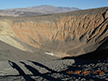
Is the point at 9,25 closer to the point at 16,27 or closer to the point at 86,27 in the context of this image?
the point at 16,27

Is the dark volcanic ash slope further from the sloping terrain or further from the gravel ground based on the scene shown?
the gravel ground

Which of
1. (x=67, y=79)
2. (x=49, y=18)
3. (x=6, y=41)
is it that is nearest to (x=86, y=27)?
(x=49, y=18)

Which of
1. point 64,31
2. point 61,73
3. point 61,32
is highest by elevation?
point 64,31

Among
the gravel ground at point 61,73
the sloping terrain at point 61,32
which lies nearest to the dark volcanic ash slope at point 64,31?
the sloping terrain at point 61,32

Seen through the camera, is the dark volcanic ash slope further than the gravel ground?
Yes

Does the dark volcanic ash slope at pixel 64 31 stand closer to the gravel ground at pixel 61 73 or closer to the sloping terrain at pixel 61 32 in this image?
the sloping terrain at pixel 61 32

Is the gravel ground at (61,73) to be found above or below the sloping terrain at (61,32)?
below

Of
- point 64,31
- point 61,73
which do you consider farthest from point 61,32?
point 61,73

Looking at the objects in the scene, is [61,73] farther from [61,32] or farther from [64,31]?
[64,31]

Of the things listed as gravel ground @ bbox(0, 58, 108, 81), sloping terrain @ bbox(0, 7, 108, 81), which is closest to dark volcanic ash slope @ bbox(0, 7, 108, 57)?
sloping terrain @ bbox(0, 7, 108, 81)
